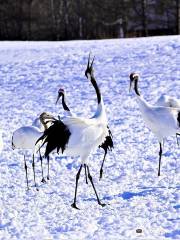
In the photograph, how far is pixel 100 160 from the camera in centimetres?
888

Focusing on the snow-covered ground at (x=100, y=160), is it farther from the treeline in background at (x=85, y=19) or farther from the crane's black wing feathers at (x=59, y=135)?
the treeline in background at (x=85, y=19)

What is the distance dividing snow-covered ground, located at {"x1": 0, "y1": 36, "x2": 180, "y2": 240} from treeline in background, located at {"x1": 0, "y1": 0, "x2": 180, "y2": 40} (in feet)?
43.7

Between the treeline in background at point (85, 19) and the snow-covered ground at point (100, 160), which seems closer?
the snow-covered ground at point (100, 160)

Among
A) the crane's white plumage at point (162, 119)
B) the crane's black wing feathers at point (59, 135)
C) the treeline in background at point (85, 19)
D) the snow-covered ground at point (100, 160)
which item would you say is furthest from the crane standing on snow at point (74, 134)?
the treeline in background at point (85, 19)

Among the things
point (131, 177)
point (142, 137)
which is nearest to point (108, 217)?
point (131, 177)

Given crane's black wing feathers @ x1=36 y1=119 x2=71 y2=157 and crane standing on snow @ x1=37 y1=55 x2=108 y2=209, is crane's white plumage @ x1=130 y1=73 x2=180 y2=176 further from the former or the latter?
crane's black wing feathers @ x1=36 y1=119 x2=71 y2=157

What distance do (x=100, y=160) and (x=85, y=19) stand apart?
78.5ft

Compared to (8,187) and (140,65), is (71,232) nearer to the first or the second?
(8,187)

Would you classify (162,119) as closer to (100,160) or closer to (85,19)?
(100,160)

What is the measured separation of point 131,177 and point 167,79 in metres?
7.02

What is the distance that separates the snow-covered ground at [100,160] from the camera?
19.6 ft

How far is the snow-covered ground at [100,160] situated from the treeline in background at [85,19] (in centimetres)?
1332

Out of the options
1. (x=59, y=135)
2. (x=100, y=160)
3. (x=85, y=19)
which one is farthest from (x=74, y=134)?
(x=85, y=19)

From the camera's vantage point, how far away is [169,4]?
31.5 metres
